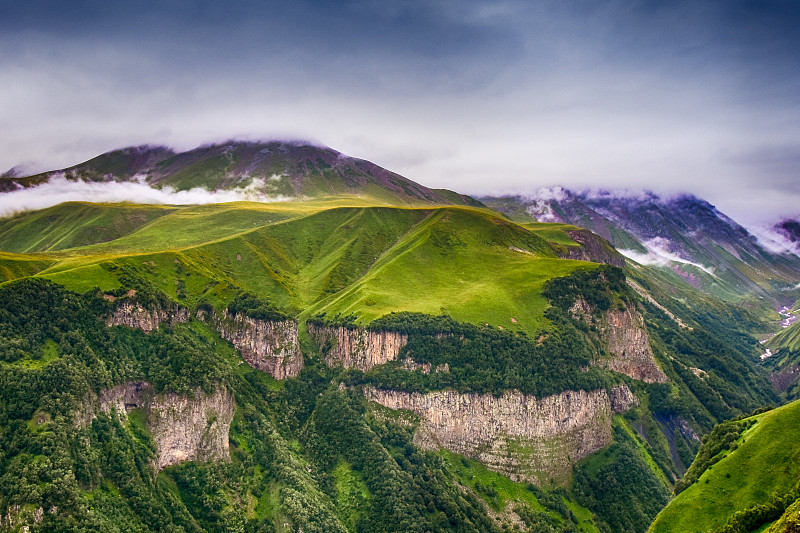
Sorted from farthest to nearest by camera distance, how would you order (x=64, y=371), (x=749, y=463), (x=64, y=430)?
(x=64, y=371), (x=64, y=430), (x=749, y=463)

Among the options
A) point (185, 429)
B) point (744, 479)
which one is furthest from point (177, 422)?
point (744, 479)

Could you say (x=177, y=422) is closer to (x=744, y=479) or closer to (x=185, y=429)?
(x=185, y=429)

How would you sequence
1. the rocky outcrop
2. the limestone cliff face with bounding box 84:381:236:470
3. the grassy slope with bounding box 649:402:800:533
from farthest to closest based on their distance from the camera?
1. the rocky outcrop
2. the limestone cliff face with bounding box 84:381:236:470
3. the grassy slope with bounding box 649:402:800:533

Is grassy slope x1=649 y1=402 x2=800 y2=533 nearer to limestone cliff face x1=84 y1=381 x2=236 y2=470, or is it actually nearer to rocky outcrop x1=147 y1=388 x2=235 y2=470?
rocky outcrop x1=147 y1=388 x2=235 y2=470

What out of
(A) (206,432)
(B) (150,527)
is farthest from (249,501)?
(B) (150,527)

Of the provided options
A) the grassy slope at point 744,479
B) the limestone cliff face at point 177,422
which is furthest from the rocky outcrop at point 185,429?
the grassy slope at point 744,479

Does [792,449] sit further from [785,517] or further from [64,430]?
[64,430]

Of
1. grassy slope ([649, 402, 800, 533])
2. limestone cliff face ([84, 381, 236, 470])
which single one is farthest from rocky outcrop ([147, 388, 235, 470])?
grassy slope ([649, 402, 800, 533])
